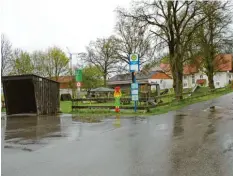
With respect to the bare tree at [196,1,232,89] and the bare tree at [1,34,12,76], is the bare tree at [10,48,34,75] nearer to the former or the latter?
the bare tree at [1,34,12,76]

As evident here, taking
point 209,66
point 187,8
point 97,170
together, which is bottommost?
point 97,170

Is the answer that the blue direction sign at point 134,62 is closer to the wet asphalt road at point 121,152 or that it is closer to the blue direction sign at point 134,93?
the blue direction sign at point 134,93

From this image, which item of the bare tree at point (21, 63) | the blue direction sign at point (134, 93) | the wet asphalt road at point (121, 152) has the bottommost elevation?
the wet asphalt road at point (121, 152)

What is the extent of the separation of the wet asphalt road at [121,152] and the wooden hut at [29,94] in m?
7.03

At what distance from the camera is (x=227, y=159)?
593 cm

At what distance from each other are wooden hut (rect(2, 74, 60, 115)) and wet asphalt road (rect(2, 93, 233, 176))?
703 centimetres

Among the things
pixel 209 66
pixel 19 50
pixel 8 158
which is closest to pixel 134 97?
pixel 8 158

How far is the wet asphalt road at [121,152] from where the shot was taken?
5402 millimetres

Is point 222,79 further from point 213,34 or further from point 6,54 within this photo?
point 6,54

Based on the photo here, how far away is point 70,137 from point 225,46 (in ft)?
98.0

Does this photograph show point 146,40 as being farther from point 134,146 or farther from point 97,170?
point 97,170

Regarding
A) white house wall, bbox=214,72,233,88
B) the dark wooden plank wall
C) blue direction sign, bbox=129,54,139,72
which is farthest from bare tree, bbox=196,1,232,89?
white house wall, bbox=214,72,233,88

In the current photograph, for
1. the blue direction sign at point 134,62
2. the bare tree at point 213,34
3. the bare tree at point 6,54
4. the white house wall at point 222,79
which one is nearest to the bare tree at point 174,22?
the bare tree at point 213,34

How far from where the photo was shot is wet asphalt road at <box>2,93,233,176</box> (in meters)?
5.40
